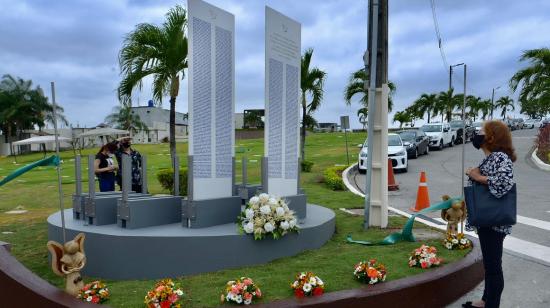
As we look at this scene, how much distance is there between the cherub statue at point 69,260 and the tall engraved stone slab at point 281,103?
10.3 feet

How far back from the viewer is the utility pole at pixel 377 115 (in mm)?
7941

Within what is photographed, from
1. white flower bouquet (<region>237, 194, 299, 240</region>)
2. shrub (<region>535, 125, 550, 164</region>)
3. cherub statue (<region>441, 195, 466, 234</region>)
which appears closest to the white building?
shrub (<region>535, 125, 550, 164</region>)

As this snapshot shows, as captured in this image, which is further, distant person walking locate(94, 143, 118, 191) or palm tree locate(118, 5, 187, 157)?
palm tree locate(118, 5, 187, 157)

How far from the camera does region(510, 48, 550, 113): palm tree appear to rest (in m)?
22.7

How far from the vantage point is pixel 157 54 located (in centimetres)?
1149

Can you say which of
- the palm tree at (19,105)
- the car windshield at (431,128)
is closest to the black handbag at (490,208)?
the car windshield at (431,128)

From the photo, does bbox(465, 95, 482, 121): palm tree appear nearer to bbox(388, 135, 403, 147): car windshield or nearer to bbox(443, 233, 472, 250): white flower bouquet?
bbox(388, 135, 403, 147): car windshield

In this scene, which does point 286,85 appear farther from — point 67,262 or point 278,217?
point 67,262

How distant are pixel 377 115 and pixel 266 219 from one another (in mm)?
3389

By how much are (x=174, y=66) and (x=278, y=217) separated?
6.77m

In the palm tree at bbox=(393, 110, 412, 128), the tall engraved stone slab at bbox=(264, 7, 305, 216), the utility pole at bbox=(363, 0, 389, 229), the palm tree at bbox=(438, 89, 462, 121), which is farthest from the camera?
the palm tree at bbox=(393, 110, 412, 128)

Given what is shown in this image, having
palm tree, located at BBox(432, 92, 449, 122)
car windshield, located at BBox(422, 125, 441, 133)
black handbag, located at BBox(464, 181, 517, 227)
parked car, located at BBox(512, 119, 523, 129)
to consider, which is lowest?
black handbag, located at BBox(464, 181, 517, 227)

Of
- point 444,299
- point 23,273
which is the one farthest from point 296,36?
point 23,273

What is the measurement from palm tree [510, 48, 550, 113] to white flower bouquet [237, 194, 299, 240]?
69.4 ft
